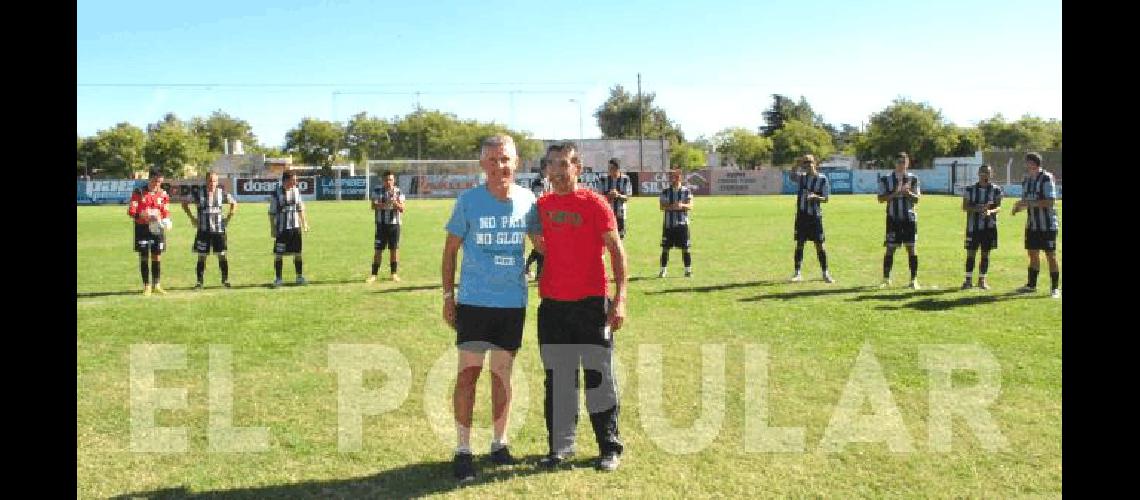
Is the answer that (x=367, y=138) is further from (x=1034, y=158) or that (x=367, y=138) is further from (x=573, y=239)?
(x=573, y=239)

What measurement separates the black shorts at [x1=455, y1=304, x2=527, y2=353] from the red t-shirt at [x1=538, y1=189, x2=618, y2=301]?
318mm

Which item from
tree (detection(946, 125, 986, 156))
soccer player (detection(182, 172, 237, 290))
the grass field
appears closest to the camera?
the grass field

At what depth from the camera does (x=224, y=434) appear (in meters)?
6.01

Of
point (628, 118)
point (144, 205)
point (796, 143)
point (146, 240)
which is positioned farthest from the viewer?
point (628, 118)

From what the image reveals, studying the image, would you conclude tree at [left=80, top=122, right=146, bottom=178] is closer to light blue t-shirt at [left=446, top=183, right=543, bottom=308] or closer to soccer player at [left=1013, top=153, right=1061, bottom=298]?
soccer player at [left=1013, top=153, right=1061, bottom=298]

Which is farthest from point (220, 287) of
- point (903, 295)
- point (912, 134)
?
point (912, 134)

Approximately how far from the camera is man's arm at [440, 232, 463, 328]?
204 inches

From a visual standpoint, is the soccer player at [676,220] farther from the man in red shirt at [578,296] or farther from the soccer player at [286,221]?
the man in red shirt at [578,296]

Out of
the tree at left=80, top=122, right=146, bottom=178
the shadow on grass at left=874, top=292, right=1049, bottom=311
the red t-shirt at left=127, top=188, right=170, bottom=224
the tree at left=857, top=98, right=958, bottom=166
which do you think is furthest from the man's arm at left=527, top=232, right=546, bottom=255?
the tree at left=80, top=122, right=146, bottom=178

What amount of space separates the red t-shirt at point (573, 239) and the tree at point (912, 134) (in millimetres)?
79048

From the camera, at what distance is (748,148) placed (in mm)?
93688

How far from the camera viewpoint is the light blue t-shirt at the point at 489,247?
5160 millimetres

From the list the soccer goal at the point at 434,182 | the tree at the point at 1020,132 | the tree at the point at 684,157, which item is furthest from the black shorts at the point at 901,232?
the tree at the point at 1020,132

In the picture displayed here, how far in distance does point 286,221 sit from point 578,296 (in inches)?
412
